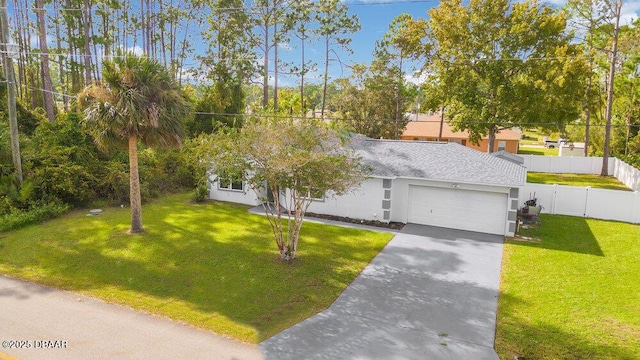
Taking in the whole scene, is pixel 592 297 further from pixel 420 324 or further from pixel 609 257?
pixel 420 324

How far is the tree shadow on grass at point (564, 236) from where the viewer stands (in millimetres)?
13711

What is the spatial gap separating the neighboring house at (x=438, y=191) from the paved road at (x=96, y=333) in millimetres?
6667

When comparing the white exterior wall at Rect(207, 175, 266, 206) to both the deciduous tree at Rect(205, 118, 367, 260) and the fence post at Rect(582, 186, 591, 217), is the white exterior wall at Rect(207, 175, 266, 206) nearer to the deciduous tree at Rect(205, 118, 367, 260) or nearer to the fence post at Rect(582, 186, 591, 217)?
the deciduous tree at Rect(205, 118, 367, 260)

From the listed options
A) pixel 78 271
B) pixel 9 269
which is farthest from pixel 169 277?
pixel 9 269

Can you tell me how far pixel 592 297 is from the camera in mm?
9844

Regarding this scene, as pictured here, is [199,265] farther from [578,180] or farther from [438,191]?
[578,180]

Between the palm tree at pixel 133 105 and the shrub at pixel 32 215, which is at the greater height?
the palm tree at pixel 133 105

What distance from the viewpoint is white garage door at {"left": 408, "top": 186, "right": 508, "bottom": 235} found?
15352mm

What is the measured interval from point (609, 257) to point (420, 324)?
27.8ft

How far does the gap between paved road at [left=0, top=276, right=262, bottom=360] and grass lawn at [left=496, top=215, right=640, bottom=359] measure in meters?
5.71

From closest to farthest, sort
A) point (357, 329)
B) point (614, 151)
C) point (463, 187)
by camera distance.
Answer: point (357, 329)
point (463, 187)
point (614, 151)

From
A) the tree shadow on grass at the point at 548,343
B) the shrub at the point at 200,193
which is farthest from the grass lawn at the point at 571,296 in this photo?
the shrub at the point at 200,193

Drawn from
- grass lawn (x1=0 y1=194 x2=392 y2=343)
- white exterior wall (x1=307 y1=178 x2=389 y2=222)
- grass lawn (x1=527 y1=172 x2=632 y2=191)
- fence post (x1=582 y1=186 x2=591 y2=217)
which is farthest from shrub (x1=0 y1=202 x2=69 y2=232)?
grass lawn (x1=527 y1=172 x2=632 y2=191)

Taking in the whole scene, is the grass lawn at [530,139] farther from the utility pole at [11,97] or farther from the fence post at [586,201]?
the utility pole at [11,97]
